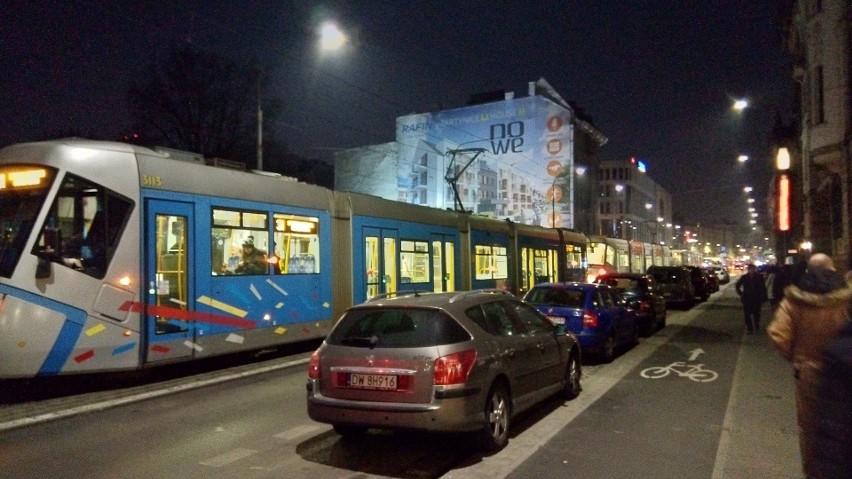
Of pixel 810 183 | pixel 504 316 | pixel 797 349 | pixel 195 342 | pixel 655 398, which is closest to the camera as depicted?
pixel 797 349

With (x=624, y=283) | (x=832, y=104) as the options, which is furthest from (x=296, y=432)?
(x=832, y=104)

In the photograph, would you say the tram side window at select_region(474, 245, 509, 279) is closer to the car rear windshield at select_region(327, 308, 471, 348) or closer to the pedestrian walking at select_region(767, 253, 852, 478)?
the car rear windshield at select_region(327, 308, 471, 348)

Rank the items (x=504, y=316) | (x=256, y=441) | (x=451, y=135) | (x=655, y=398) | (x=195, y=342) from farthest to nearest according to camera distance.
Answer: (x=451, y=135) → (x=195, y=342) → (x=655, y=398) → (x=504, y=316) → (x=256, y=441)

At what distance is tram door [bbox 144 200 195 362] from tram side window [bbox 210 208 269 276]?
0.58 m

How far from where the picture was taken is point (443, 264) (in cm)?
1838

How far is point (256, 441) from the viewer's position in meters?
7.01

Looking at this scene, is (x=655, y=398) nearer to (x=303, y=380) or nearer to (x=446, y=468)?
(x=446, y=468)

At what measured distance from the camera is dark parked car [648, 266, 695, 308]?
26.0 metres

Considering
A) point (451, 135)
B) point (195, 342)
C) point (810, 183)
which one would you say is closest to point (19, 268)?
point (195, 342)

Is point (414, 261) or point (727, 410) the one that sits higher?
point (414, 261)

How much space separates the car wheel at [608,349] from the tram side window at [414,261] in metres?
5.44

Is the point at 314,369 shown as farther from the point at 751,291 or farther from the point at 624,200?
the point at 624,200

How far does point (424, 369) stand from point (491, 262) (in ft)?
51.7

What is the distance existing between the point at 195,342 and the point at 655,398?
22.3 feet
